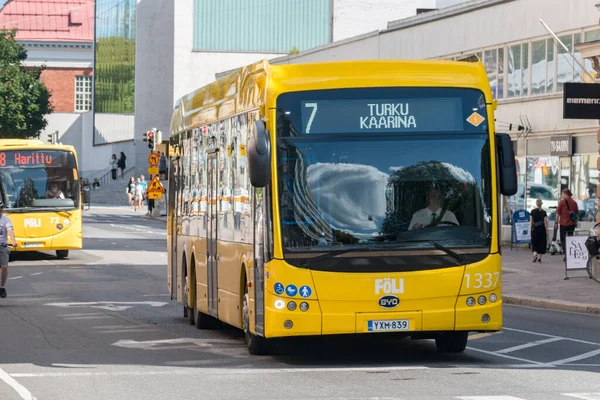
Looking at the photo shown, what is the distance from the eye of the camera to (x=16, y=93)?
93.8 meters

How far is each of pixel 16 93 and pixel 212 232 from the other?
79145 millimetres

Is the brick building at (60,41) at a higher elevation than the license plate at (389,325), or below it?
higher

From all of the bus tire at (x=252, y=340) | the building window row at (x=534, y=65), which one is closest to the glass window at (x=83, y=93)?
the building window row at (x=534, y=65)

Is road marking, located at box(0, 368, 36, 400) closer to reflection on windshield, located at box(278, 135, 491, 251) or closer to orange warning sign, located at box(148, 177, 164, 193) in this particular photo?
reflection on windshield, located at box(278, 135, 491, 251)

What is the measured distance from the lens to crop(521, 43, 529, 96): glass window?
141 ft

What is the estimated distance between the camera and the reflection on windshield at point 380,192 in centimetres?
1361

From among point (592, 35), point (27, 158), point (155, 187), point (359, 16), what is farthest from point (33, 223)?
point (359, 16)

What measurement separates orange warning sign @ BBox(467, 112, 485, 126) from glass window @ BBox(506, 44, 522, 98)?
29.9 meters

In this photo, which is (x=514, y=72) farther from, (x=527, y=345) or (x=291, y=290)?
(x=291, y=290)

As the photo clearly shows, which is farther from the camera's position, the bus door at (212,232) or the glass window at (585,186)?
the glass window at (585,186)

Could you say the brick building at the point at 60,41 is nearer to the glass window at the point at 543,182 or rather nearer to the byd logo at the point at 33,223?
the glass window at the point at 543,182

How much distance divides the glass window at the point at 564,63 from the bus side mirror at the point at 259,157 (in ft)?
90.3

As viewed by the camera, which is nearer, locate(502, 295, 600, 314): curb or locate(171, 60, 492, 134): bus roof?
locate(171, 60, 492, 134): bus roof

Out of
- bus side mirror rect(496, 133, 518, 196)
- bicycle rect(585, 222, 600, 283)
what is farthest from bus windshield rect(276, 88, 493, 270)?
bicycle rect(585, 222, 600, 283)
